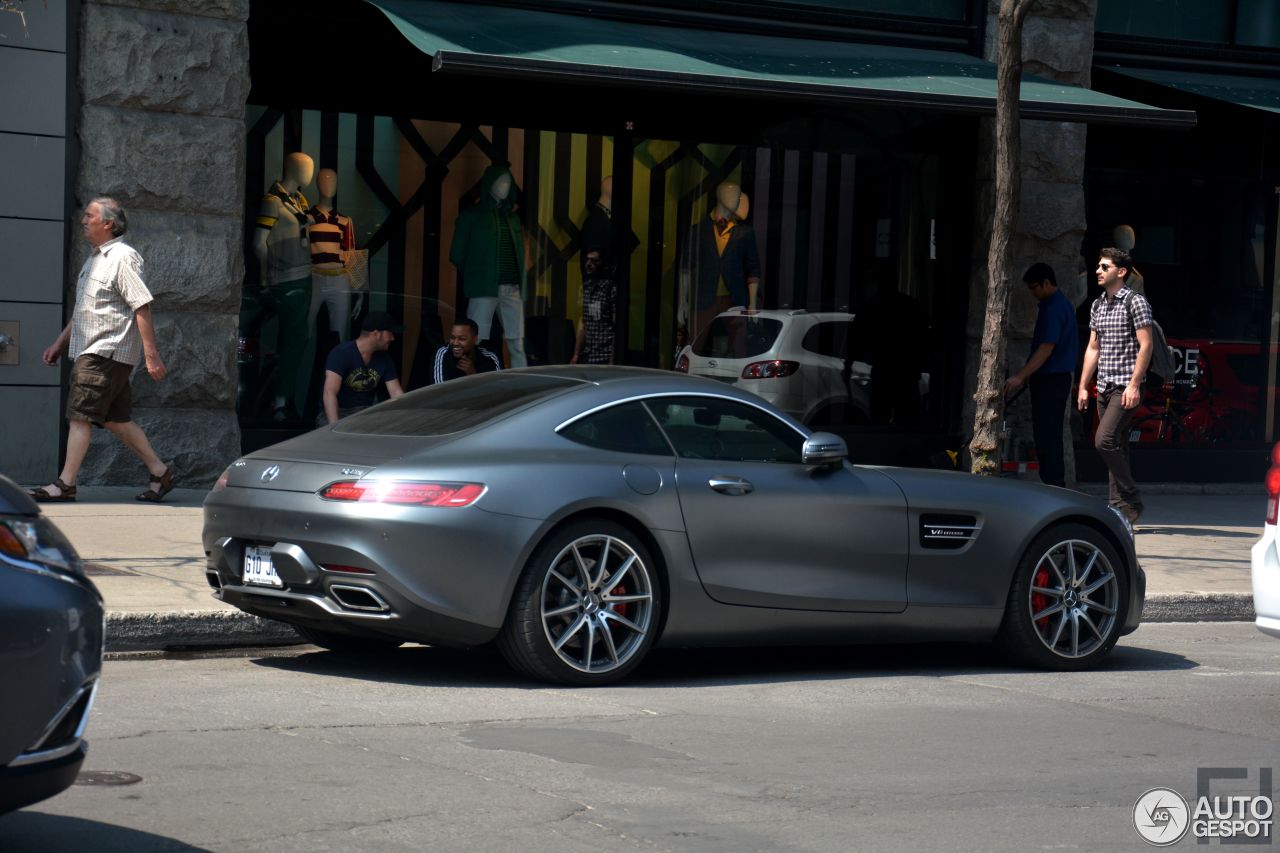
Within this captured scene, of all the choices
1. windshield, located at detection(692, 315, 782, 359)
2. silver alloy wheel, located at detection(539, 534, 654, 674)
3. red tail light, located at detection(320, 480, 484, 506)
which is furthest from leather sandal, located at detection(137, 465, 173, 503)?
windshield, located at detection(692, 315, 782, 359)

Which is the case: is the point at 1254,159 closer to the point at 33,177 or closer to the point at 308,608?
the point at 33,177

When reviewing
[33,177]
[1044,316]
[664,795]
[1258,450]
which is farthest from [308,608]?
[1258,450]

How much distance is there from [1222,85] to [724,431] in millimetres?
9684

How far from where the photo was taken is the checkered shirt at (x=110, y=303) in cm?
1091

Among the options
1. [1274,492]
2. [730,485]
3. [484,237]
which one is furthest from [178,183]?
[1274,492]

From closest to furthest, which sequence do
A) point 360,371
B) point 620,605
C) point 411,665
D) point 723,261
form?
1. point 620,605
2. point 411,665
3. point 360,371
4. point 723,261

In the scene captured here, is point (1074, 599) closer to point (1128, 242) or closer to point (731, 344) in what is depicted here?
point (731, 344)

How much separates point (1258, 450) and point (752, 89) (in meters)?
7.79

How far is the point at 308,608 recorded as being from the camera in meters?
7.11

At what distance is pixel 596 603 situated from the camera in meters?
7.28

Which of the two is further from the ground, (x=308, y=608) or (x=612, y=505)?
(x=612, y=505)

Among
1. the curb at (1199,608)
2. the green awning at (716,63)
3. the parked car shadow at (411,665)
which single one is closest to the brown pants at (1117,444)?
the curb at (1199,608)

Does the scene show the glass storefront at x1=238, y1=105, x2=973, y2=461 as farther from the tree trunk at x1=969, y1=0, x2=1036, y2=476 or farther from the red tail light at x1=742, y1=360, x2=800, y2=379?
the tree trunk at x1=969, y1=0, x2=1036, y2=476

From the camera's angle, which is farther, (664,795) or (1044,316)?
(1044,316)
